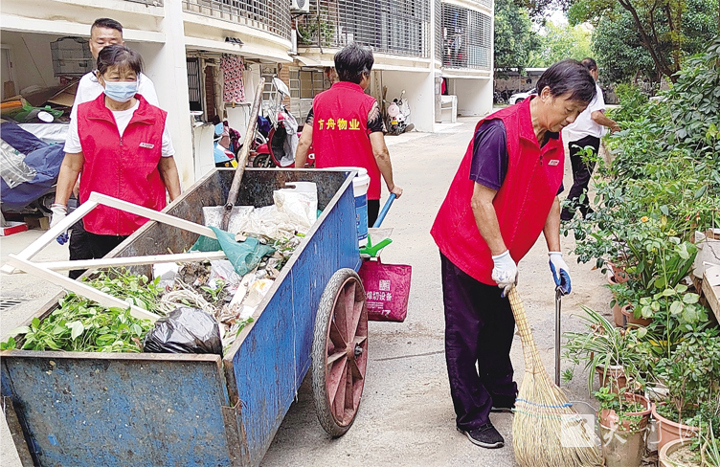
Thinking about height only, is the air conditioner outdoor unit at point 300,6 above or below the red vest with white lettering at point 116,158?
above

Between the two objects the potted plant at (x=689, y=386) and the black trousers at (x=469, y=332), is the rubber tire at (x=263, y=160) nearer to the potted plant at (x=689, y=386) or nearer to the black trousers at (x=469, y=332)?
the black trousers at (x=469, y=332)

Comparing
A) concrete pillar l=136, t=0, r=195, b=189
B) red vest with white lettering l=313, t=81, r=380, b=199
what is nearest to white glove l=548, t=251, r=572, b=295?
red vest with white lettering l=313, t=81, r=380, b=199

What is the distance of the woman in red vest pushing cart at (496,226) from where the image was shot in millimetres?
2977

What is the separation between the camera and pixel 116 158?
12.8 feet

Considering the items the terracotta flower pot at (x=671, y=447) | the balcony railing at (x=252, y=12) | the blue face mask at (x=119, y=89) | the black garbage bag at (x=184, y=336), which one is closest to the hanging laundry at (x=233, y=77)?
the balcony railing at (x=252, y=12)

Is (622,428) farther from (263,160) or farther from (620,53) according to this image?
(620,53)

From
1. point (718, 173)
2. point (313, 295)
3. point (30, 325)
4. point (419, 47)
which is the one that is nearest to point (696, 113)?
point (718, 173)

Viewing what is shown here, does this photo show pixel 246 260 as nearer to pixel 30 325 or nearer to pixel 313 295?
pixel 313 295

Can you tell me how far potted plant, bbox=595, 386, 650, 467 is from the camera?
304 centimetres

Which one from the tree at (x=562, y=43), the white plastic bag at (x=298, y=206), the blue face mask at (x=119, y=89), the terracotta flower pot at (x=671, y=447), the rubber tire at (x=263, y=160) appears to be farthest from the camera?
the tree at (x=562, y=43)

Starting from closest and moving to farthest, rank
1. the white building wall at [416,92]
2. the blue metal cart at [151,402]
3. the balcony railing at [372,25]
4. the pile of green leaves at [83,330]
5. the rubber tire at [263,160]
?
the blue metal cart at [151,402] < the pile of green leaves at [83,330] < the rubber tire at [263,160] < the balcony railing at [372,25] < the white building wall at [416,92]

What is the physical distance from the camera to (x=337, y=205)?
150 inches

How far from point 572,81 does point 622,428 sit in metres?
1.51

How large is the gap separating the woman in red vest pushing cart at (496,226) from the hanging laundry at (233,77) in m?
10.8
